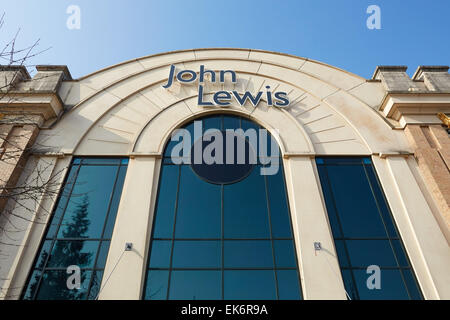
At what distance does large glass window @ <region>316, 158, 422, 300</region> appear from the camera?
9898 millimetres

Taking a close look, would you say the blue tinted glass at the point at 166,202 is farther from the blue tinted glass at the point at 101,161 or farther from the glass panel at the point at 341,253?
the glass panel at the point at 341,253

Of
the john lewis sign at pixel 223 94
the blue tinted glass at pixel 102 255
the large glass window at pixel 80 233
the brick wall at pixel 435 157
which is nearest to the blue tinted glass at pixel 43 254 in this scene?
the large glass window at pixel 80 233

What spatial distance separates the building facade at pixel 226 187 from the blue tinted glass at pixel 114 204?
10 centimetres

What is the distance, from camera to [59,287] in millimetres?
9859

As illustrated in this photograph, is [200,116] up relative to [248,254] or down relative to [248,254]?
up

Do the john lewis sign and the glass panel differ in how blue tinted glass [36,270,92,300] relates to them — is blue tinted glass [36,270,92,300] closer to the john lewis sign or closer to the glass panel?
the glass panel

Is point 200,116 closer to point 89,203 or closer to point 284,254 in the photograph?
point 89,203

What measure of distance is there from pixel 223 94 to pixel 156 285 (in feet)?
31.1

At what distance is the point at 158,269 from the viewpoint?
10.2m

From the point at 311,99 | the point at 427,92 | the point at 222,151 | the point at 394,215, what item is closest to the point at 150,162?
the point at 222,151

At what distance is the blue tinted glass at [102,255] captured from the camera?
1020cm

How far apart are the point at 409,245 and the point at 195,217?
7766 mm

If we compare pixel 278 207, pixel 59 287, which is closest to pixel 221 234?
pixel 278 207

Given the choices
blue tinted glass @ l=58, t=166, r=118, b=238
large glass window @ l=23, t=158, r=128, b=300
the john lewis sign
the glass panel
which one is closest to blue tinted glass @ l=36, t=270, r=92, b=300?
large glass window @ l=23, t=158, r=128, b=300
